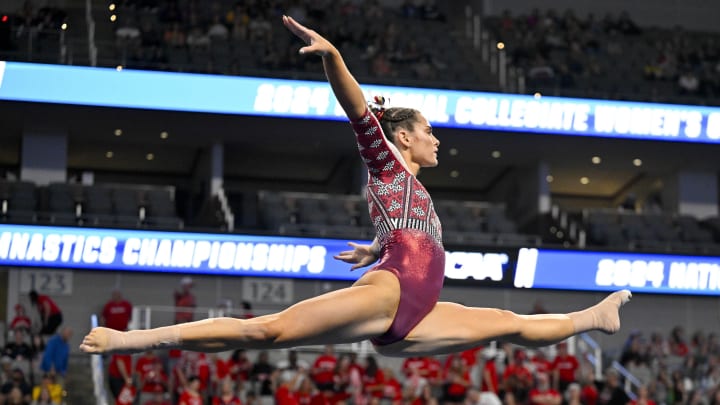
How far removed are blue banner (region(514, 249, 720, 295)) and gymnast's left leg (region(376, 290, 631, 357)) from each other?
1691cm

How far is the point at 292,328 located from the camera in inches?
224

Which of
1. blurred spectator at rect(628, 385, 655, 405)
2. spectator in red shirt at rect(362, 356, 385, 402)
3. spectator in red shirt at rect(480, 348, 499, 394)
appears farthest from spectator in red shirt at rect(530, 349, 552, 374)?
spectator in red shirt at rect(362, 356, 385, 402)

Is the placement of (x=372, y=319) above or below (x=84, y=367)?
above

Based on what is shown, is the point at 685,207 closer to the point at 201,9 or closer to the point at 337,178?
the point at 337,178

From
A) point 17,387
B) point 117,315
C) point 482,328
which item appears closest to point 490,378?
point 117,315

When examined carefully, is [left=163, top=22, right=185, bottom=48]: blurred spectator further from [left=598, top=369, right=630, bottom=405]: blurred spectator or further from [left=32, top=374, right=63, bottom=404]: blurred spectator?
[left=598, top=369, right=630, bottom=405]: blurred spectator

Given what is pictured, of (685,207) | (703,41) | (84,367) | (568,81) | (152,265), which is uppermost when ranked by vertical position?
(703,41)

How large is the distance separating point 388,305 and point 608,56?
22.8m

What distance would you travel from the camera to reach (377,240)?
646cm

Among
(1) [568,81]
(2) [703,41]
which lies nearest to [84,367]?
(1) [568,81]

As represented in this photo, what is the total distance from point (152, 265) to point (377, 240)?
16.0 m

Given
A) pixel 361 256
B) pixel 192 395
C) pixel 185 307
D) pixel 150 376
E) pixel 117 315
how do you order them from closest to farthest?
pixel 361 256
pixel 192 395
pixel 150 376
pixel 117 315
pixel 185 307

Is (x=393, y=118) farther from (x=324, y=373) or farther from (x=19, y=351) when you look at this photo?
(x=19, y=351)

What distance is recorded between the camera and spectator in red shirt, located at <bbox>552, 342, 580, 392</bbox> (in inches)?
696
